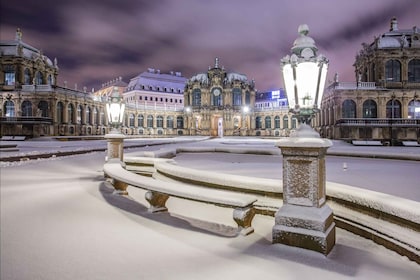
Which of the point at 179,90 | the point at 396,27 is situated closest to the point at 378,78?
the point at 396,27

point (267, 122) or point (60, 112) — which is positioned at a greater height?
point (60, 112)

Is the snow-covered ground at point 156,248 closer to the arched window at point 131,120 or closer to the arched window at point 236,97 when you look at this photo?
the arched window at point 131,120

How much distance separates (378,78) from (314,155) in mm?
41069

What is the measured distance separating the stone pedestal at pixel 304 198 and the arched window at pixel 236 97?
59.1m

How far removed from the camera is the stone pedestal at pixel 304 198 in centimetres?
401

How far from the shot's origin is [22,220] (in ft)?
18.4

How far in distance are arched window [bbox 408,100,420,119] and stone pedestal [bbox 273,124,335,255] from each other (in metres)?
41.0

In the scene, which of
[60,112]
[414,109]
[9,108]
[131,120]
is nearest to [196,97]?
[131,120]

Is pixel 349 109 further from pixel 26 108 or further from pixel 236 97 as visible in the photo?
pixel 26 108

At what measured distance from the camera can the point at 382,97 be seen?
1465 inches

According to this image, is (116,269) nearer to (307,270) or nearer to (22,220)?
(307,270)

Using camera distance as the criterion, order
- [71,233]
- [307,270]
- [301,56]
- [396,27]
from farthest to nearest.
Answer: [396,27], [71,233], [301,56], [307,270]

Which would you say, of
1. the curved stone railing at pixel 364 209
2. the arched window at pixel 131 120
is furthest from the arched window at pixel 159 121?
the curved stone railing at pixel 364 209

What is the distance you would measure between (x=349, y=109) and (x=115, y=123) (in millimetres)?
33134
